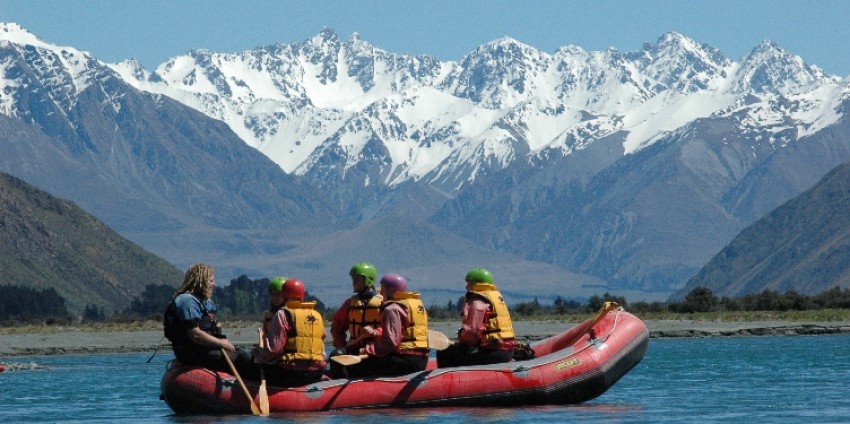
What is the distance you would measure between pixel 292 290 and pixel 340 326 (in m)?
1.84

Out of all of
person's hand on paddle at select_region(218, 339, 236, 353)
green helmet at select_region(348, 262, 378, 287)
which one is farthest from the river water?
green helmet at select_region(348, 262, 378, 287)

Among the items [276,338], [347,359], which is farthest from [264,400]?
[347,359]

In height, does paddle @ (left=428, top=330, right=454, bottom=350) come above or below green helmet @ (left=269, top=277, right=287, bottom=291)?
below

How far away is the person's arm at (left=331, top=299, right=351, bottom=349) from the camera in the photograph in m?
40.1

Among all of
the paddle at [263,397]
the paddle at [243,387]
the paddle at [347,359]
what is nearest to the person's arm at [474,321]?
the paddle at [347,359]

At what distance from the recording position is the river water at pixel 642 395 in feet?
130

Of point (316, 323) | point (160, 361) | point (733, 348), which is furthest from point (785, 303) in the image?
point (316, 323)

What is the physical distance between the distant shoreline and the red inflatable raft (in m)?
50.3

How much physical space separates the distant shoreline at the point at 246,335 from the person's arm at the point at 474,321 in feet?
Answer: 168

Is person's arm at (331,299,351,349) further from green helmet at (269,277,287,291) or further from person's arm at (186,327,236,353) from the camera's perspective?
person's arm at (186,327,236,353)

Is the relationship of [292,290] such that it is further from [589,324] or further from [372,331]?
[589,324]

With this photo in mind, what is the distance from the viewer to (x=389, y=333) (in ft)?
129

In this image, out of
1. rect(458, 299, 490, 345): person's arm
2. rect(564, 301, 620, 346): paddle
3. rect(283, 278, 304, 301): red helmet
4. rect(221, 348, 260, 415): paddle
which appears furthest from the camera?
rect(564, 301, 620, 346): paddle

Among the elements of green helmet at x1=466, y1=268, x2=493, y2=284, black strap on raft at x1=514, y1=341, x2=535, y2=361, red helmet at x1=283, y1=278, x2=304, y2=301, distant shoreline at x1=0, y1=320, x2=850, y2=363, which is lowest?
black strap on raft at x1=514, y1=341, x2=535, y2=361
